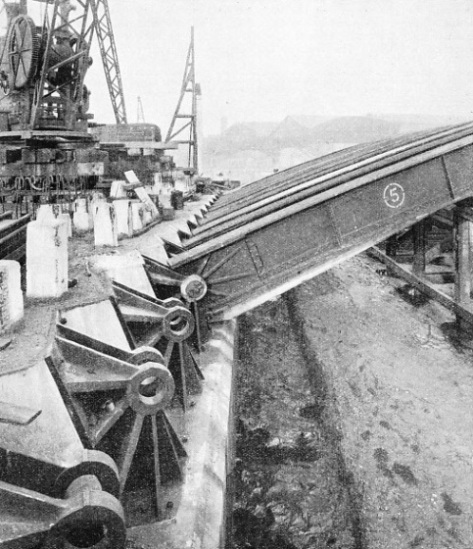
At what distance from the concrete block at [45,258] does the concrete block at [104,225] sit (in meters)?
1.70

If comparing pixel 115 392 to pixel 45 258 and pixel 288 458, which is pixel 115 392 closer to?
pixel 45 258

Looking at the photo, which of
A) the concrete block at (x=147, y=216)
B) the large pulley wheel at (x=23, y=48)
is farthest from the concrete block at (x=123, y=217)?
the large pulley wheel at (x=23, y=48)

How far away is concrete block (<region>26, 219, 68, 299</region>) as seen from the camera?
2.92 metres

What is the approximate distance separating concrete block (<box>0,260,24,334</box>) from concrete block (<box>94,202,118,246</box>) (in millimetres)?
2266

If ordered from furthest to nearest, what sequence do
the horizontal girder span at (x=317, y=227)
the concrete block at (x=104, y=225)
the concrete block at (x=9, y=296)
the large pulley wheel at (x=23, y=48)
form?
the large pulley wheel at (x=23, y=48)
the horizontal girder span at (x=317, y=227)
the concrete block at (x=104, y=225)
the concrete block at (x=9, y=296)

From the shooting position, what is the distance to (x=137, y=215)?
6125 millimetres

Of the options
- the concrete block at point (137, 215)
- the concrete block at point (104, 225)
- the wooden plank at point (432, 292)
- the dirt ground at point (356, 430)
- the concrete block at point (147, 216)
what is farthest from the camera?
the concrete block at point (147, 216)

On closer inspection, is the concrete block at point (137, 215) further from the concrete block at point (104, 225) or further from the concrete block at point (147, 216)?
the concrete block at point (104, 225)

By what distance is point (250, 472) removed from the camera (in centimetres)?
455

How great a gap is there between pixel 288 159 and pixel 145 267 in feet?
102

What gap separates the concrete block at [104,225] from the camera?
4707mm

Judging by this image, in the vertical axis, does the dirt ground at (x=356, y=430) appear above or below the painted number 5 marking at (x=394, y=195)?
below

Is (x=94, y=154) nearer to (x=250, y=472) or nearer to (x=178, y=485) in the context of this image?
(x=250, y=472)

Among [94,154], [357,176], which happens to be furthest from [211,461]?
[94,154]
